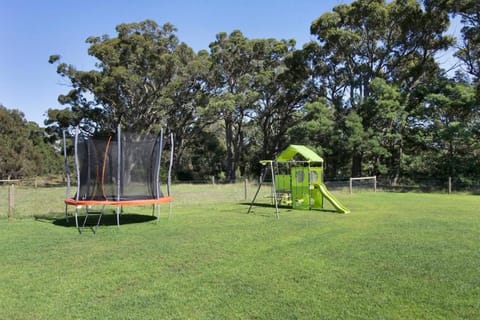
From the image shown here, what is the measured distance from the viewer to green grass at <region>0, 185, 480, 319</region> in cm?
368

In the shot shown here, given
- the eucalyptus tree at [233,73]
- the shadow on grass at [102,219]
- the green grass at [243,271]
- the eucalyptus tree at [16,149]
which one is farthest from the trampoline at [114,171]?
the eucalyptus tree at [16,149]

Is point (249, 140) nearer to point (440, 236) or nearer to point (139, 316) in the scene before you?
point (440, 236)

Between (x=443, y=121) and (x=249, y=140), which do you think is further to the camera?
(x=249, y=140)

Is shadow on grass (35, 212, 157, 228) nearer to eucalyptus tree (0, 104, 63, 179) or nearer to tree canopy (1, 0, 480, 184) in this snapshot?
tree canopy (1, 0, 480, 184)

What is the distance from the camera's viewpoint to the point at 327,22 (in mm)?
25938

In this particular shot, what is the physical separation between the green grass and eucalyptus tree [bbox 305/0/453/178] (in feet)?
56.6

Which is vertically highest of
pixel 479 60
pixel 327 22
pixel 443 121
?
pixel 327 22

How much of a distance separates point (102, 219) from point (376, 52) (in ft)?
74.5

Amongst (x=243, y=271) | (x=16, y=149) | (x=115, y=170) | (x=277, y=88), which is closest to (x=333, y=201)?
(x=115, y=170)

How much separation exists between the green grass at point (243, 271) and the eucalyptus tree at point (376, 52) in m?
17.2

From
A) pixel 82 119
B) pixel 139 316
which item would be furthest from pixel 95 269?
pixel 82 119

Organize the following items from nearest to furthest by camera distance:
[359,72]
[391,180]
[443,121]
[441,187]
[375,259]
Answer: [375,259], [441,187], [443,121], [391,180], [359,72]

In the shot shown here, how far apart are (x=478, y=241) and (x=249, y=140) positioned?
35.5m

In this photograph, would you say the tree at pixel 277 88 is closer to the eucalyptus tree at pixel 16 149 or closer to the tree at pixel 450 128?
the tree at pixel 450 128
